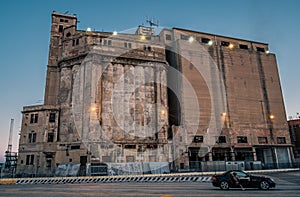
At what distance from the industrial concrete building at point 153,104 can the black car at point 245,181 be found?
22.7 metres

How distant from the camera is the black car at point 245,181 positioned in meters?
14.5

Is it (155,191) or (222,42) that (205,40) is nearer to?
(222,42)

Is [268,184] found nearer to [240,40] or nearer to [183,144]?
[183,144]

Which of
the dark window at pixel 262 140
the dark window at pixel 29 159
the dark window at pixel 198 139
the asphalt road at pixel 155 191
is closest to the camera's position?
the asphalt road at pixel 155 191

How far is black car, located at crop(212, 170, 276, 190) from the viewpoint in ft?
47.7

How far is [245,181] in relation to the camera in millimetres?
14836

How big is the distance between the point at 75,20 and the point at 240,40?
43.2 m

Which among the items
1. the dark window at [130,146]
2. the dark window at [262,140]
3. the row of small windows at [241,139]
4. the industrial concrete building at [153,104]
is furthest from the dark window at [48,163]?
the dark window at [262,140]

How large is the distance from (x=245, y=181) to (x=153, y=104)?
115 ft

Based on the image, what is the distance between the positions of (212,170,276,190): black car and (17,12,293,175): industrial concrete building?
2275 centimetres

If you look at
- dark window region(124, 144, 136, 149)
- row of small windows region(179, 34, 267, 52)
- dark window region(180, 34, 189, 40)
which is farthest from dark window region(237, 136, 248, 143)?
dark window region(180, 34, 189, 40)

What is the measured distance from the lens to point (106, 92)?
46562mm

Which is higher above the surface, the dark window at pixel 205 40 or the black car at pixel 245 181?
the dark window at pixel 205 40

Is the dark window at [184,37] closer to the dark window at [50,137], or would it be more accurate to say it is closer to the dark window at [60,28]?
the dark window at [60,28]
